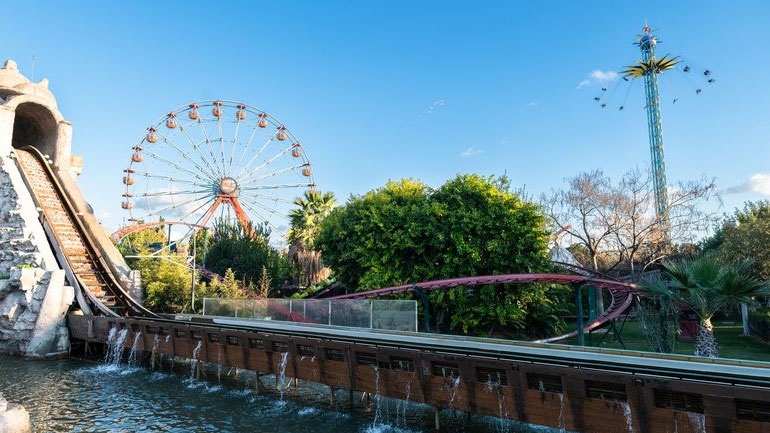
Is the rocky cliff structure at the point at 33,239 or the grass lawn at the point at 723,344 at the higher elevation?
the rocky cliff structure at the point at 33,239

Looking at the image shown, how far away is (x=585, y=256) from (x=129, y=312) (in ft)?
140

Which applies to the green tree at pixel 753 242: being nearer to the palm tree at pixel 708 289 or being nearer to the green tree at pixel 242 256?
the palm tree at pixel 708 289

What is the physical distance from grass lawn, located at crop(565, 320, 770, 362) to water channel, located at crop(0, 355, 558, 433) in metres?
11.9

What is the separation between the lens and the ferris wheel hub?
55188 millimetres

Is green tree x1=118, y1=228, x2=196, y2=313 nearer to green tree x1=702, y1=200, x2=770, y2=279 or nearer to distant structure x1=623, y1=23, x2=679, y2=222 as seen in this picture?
green tree x1=702, y1=200, x2=770, y2=279

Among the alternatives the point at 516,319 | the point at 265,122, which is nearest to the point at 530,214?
the point at 516,319

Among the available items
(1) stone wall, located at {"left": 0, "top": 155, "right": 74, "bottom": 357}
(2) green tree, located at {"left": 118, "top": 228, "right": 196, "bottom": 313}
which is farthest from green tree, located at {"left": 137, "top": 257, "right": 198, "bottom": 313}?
(1) stone wall, located at {"left": 0, "top": 155, "right": 74, "bottom": 357}

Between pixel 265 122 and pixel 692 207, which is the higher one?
pixel 265 122

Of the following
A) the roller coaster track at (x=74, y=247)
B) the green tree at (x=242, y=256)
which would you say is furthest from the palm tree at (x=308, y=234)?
the roller coaster track at (x=74, y=247)

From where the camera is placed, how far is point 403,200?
1228 inches

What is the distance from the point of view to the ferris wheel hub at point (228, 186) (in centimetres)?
5519

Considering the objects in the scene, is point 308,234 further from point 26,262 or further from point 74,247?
point 26,262

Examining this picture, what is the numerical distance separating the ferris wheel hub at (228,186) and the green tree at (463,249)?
2955cm

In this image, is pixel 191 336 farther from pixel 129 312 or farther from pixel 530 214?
pixel 530 214
